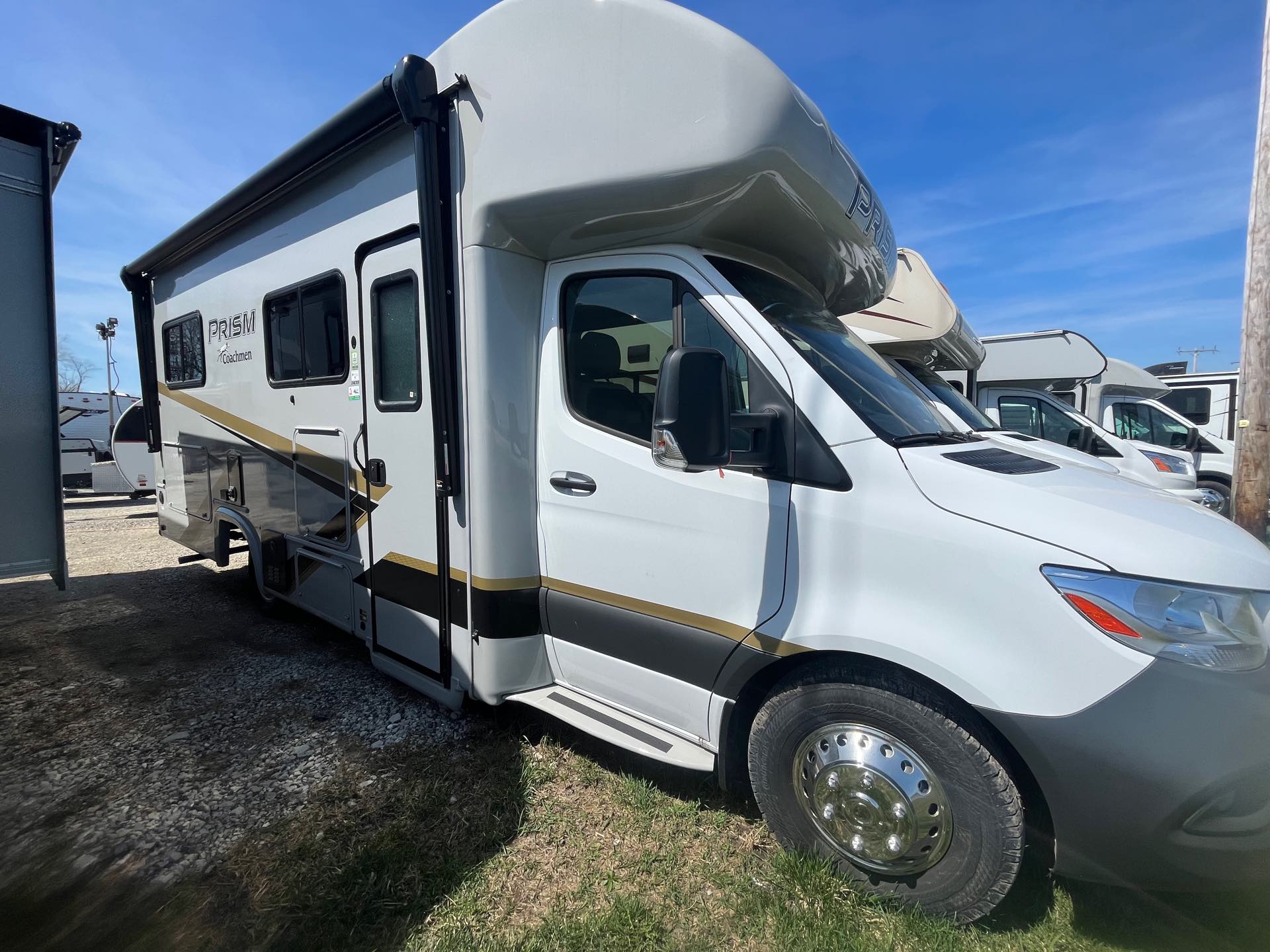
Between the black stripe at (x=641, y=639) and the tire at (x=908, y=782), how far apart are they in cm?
26

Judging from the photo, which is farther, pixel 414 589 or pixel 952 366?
pixel 952 366

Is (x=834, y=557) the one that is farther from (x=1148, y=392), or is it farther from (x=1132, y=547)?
(x=1148, y=392)

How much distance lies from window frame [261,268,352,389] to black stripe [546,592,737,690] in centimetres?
190

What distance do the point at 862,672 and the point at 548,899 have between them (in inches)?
53.2

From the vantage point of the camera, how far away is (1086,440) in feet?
26.2

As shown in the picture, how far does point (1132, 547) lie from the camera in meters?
1.78

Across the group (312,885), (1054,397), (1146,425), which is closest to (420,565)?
(312,885)

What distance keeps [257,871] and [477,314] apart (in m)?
2.29

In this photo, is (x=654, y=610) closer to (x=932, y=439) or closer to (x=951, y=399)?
(x=932, y=439)

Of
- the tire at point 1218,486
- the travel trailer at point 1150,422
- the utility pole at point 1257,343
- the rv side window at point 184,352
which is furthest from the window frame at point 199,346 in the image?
the tire at point 1218,486

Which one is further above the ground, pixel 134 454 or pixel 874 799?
pixel 134 454

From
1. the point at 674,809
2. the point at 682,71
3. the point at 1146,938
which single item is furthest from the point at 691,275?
the point at 1146,938

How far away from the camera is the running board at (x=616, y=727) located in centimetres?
248

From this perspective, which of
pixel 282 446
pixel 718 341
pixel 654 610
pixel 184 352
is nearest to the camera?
pixel 718 341
